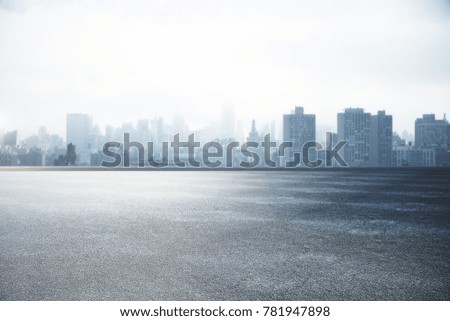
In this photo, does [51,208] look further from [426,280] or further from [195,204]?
[426,280]

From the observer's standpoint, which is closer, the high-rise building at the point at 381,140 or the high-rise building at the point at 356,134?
the high-rise building at the point at 381,140

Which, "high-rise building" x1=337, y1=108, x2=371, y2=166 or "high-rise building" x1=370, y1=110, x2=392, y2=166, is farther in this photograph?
"high-rise building" x1=337, y1=108, x2=371, y2=166

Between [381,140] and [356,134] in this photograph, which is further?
[356,134]
